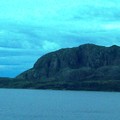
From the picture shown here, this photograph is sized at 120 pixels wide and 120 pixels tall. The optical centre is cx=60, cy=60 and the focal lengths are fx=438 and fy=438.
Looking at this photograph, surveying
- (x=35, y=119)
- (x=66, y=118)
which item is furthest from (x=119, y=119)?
(x=35, y=119)

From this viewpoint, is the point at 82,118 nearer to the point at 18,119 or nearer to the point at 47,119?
the point at 47,119

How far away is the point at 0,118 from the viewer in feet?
364

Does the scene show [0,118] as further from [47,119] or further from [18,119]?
[47,119]

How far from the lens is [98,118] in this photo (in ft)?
386

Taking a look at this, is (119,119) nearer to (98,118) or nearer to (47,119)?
(98,118)

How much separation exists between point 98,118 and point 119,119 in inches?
222

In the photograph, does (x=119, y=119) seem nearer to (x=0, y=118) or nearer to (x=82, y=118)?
(x=82, y=118)

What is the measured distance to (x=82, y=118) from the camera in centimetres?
11819

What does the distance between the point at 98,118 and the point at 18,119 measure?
865 inches

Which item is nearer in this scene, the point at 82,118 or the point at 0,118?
the point at 0,118

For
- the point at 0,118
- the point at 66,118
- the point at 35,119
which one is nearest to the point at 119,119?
the point at 66,118

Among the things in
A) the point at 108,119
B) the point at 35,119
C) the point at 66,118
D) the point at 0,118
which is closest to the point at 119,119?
the point at 108,119

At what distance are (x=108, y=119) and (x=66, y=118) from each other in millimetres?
11130

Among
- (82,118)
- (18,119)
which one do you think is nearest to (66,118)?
(82,118)
